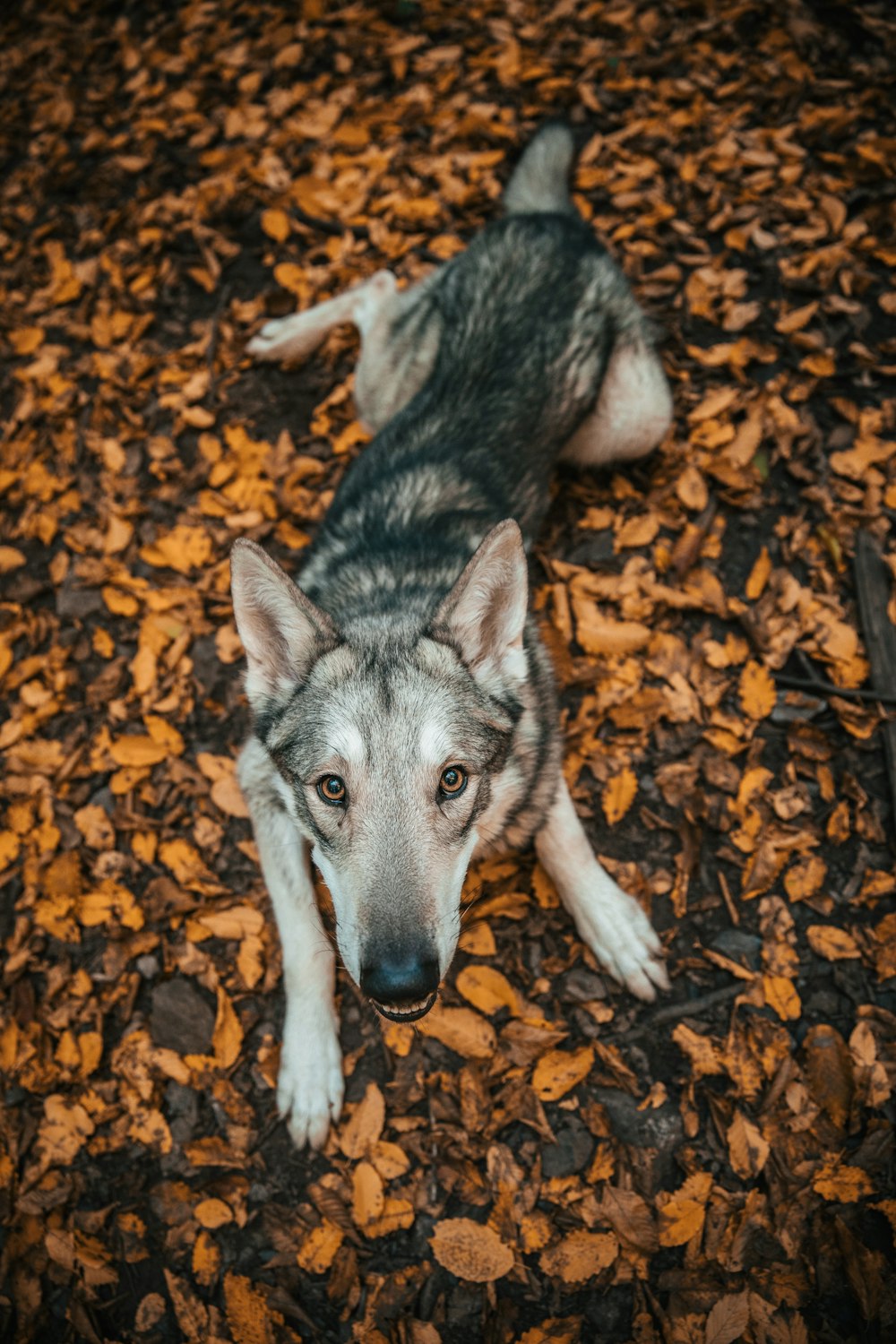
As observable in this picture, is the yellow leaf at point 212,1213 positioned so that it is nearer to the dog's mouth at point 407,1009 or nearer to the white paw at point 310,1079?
the white paw at point 310,1079

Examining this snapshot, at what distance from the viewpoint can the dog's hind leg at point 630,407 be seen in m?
4.43

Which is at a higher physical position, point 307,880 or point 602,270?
point 602,270

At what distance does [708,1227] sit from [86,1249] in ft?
8.25

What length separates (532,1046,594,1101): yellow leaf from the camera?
132 inches

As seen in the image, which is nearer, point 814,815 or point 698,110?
point 814,815

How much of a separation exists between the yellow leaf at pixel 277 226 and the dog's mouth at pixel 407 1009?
5.37m

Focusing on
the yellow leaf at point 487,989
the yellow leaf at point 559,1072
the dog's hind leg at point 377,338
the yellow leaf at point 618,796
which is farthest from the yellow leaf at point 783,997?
the dog's hind leg at point 377,338

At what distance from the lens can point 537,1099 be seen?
3.34 metres

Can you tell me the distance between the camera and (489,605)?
2.81 meters

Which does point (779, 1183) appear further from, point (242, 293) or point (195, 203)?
point (195, 203)

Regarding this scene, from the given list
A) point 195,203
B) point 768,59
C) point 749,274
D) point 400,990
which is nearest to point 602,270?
point 749,274

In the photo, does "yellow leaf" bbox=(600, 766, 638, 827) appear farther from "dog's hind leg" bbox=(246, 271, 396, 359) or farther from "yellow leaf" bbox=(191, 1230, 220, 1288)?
"dog's hind leg" bbox=(246, 271, 396, 359)

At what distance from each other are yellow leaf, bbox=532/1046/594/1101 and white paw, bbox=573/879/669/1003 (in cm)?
35

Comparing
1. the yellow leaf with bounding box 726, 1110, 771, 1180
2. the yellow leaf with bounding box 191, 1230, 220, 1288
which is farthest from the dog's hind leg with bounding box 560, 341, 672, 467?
the yellow leaf with bounding box 191, 1230, 220, 1288
